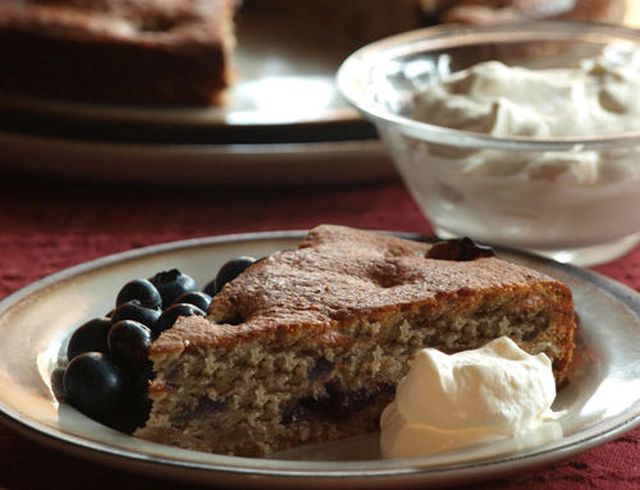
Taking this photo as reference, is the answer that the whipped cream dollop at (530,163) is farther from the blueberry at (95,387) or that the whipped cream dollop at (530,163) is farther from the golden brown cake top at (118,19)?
the golden brown cake top at (118,19)

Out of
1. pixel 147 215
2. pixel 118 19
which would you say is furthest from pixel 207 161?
pixel 118 19

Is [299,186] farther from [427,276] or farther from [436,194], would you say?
[427,276]

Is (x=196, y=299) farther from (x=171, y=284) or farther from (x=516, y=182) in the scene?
(x=516, y=182)

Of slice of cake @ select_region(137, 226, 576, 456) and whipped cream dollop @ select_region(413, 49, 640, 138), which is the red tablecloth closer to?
whipped cream dollop @ select_region(413, 49, 640, 138)

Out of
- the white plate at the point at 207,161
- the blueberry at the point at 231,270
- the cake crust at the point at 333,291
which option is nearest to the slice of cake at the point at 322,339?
the cake crust at the point at 333,291

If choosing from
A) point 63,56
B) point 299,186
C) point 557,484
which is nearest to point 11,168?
point 63,56

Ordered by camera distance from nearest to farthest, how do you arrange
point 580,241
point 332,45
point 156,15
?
Answer: point 580,241 → point 156,15 → point 332,45
